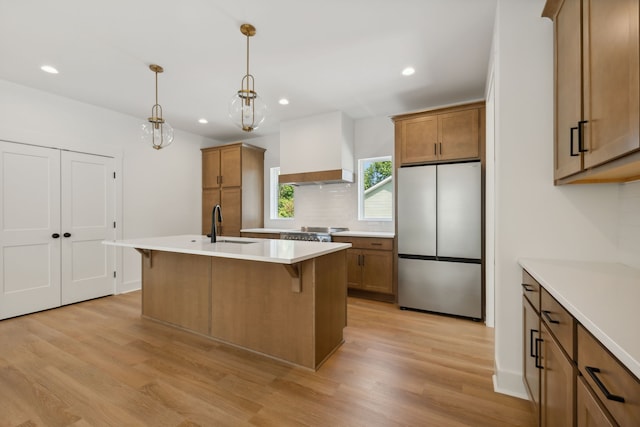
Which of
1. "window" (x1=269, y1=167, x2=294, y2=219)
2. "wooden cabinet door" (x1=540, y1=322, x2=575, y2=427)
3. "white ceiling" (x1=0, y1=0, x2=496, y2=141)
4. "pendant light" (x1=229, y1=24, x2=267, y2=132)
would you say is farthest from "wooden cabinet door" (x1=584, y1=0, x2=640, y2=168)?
"window" (x1=269, y1=167, x2=294, y2=219)

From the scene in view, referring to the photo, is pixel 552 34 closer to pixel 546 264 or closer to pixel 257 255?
pixel 546 264

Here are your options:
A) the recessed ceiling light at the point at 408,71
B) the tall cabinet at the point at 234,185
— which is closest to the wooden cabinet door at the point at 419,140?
the recessed ceiling light at the point at 408,71

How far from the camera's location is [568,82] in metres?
1.55

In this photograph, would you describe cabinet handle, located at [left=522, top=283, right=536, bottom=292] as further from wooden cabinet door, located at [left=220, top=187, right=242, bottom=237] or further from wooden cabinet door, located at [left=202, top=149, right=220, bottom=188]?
wooden cabinet door, located at [left=202, top=149, right=220, bottom=188]

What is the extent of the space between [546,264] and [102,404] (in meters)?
2.81

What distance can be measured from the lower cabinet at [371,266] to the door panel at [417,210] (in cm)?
32

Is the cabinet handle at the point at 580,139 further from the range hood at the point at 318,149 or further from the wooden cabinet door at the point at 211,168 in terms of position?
the wooden cabinet door at the point at 211,168

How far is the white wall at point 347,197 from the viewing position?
4492 millimetres

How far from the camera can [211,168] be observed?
18.1 ft

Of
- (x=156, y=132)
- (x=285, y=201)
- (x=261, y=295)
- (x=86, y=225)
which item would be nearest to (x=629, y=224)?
(x=261, y=295)

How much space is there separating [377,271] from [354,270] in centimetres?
33

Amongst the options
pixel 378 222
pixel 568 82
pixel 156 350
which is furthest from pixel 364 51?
pixel 156 350

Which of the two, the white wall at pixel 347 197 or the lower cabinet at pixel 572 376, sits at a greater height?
the white wall at pixel 347 197

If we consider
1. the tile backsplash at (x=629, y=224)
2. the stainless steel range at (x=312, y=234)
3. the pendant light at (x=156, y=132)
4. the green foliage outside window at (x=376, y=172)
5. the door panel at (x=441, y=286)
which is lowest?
the door panel at (x=441, y=286)
